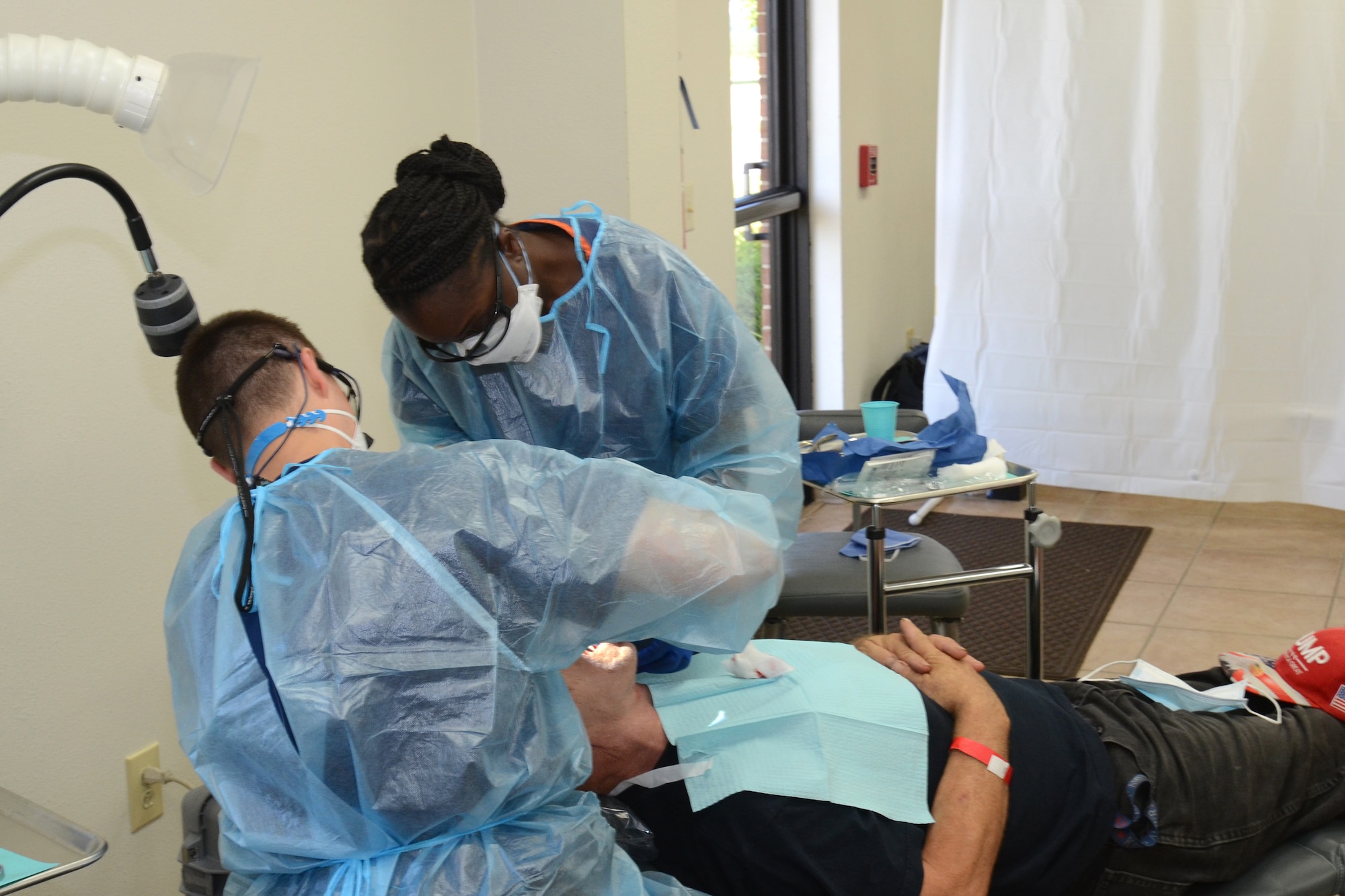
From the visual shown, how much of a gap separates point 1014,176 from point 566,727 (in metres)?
3.19

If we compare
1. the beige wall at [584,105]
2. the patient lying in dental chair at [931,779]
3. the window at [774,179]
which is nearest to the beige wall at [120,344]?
the beige wall at [584,105]

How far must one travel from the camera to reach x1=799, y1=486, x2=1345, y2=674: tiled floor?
2824 millimetres

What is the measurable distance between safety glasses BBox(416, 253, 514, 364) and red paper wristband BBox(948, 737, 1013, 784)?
2.56ft

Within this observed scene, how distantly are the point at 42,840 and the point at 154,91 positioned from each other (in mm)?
765

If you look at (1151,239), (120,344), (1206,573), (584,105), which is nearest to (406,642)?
(120,344)

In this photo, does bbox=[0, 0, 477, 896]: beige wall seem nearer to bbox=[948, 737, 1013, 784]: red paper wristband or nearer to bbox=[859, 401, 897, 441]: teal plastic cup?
bbox=[859, 401, 897, 441]: teal plastic cup

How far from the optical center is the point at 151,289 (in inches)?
47.0

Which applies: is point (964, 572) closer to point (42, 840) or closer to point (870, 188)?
point (42, 840)

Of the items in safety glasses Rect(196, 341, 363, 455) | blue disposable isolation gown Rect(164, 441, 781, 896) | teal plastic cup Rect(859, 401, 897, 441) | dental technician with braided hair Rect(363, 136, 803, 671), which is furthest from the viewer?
teal plastic cup Rect(859, 401, 897, 441)

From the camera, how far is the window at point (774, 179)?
3873mm

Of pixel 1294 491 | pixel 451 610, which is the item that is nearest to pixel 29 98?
pixel 451 610

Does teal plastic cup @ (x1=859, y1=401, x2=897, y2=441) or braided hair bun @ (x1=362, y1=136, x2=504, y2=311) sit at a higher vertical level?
braided hair bun @ (x1=362, y1=136, x2=504, y2=311)

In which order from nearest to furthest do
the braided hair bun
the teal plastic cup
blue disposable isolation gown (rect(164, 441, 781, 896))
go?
blue disposable isolation gown (rect(164, 441, 781, 896)) → the braided hair bun → the teal plastic cup

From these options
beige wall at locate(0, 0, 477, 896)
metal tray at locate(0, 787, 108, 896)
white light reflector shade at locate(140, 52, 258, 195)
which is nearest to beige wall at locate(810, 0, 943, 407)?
beige wall at locate(0, 0, 477, 896)
